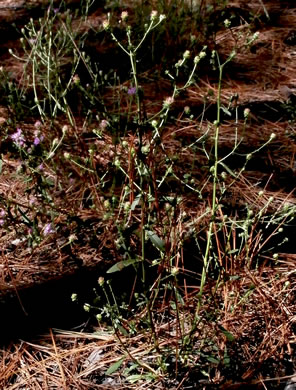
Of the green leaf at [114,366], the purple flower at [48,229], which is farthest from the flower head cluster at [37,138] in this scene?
the green leaf at [114,366]

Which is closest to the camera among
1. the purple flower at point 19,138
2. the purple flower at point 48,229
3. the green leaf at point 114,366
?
the green leaf at point 114,366

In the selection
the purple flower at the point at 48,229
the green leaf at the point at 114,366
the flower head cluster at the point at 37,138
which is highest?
the flower head cluster at the point at 37,138

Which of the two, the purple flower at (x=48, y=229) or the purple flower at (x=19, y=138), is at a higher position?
the purple flower at (x=19, y=138)

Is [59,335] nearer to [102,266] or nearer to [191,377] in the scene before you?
[102,266]

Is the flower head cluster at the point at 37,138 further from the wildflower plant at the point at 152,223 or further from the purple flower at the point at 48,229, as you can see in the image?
the purple flower at the point at 48,229

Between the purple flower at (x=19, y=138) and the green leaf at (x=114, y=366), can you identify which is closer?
the green leaf at (x=114, y=366)

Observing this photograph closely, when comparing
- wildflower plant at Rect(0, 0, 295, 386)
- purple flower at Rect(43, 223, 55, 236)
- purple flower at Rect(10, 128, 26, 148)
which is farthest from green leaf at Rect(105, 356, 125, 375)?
purple flower at Rect(10, 128, 26, 148)

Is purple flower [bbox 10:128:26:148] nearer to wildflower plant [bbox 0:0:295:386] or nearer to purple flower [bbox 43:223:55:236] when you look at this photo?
wildflower plant [bbox 0:0:295:386]

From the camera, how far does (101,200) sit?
2.41 metres

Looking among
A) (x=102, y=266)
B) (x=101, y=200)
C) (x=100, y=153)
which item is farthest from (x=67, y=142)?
(x=102, y=266)

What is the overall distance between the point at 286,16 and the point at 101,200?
2.00 meters

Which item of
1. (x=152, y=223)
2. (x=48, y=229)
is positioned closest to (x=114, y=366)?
(x=152, y=223)

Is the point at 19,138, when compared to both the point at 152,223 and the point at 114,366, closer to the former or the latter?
the point at 152,223

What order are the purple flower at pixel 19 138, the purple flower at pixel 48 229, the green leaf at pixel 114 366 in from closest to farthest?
the green leaf at pixel 114 366 < the purple flower at pixel 48 229 < the purple flower at pixel 19 138
